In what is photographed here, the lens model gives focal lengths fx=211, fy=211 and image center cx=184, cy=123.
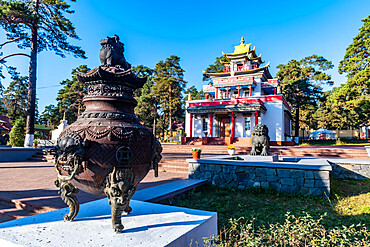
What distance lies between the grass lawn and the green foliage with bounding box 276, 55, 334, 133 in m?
25.0

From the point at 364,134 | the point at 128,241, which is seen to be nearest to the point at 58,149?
the point at 128,241

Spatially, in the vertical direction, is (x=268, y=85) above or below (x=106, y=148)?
above

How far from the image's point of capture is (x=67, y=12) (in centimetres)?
1756

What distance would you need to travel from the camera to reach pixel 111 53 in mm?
3035

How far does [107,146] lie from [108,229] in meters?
1.03

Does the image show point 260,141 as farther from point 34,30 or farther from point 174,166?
point 34,30

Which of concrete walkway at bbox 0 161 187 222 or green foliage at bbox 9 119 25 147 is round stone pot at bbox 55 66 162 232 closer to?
concrete walkway at bbox 0 161 187 222

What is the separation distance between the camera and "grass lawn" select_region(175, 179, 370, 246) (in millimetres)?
4305

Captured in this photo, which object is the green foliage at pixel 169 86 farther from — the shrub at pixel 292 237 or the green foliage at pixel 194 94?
the shrub at pixel 292 237

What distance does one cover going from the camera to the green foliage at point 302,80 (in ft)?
94.2

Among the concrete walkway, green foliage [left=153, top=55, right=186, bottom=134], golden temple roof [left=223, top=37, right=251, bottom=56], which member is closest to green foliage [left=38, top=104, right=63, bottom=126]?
green foliage [left=153, top=55, right=186, bottom=134]

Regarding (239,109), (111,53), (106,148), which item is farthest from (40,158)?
(239,109)

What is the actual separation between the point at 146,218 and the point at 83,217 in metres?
0.88

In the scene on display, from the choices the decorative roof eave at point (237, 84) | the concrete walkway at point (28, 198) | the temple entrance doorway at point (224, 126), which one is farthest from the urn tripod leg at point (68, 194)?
the decorative roof eave at point (237, 84)
